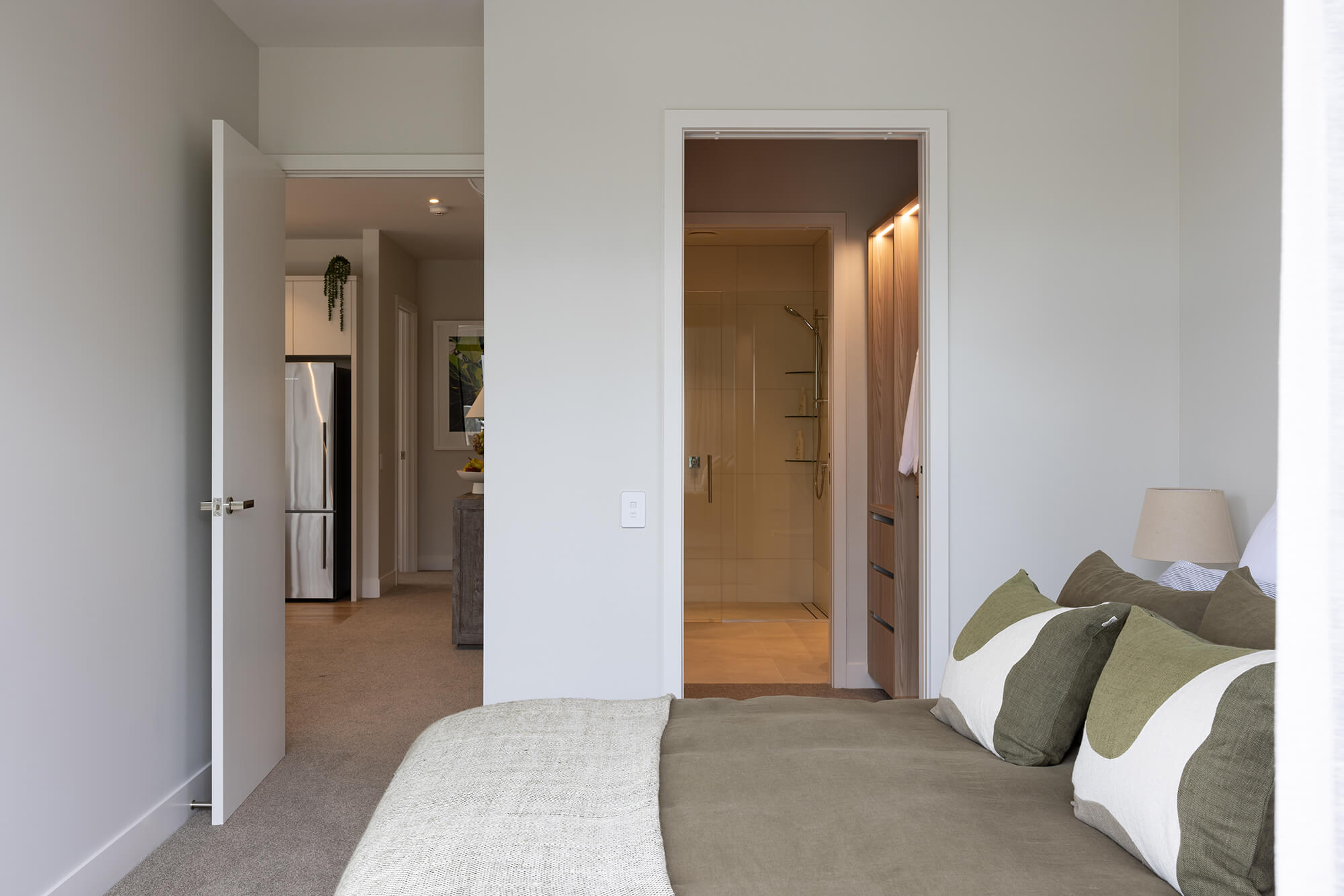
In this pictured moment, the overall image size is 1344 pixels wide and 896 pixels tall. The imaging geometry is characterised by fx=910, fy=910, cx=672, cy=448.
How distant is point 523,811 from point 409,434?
6544 millimetres

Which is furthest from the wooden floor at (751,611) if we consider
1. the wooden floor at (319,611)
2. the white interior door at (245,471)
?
the white interior door at (245,471)

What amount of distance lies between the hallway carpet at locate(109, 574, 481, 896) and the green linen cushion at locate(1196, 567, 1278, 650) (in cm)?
223

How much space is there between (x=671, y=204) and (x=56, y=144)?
1.62m

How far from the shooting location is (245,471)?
3.00 meters

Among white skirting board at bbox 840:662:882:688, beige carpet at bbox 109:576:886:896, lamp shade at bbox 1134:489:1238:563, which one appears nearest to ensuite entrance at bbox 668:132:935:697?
white skirting board at bbox 840:662:882:688

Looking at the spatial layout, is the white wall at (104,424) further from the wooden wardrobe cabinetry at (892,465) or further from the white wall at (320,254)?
the white wall at (320,254)

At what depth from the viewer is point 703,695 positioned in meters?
4.21

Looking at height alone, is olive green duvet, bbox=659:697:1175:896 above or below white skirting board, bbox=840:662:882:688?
above

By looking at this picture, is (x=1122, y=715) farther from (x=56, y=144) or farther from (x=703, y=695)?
(x=703, y=695)

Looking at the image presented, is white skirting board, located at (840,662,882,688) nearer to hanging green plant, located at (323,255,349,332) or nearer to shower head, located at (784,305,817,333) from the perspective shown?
shower head, located at (784,305,817,333)

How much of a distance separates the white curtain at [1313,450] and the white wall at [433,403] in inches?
304

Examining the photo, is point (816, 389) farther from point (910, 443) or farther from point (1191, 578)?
point (1191, 578)

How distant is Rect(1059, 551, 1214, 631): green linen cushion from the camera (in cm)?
171

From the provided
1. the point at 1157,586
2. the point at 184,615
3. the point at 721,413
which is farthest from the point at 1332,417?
the point at 721,413
